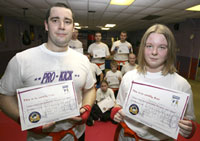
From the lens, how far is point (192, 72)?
257 inches

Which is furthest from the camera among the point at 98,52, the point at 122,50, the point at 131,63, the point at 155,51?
the point at 122,50

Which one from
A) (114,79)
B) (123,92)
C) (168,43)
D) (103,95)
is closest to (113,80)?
(114,79)

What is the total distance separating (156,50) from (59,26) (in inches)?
30.4

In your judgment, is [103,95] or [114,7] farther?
[114,7]

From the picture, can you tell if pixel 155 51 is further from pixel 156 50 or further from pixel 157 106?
pixel 157 106

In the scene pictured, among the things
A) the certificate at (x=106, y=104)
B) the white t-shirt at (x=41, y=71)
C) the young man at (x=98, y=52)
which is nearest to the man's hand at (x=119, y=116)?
the white t-shirt at (x=41, y=71)

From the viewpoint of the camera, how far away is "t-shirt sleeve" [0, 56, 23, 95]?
98 cm

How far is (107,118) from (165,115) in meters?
2.12

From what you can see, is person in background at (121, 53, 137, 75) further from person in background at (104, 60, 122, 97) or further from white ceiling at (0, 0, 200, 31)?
white ceiling at (0, 0, 200, 31)

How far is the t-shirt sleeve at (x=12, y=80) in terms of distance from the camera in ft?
3.20

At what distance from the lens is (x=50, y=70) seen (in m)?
1.02

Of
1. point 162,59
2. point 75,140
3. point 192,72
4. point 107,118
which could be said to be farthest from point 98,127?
point 192,72

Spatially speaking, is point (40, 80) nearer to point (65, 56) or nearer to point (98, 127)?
point (65, 56)

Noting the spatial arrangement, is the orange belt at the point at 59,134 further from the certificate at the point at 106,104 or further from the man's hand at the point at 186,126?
the certificate at the point at 106,104
